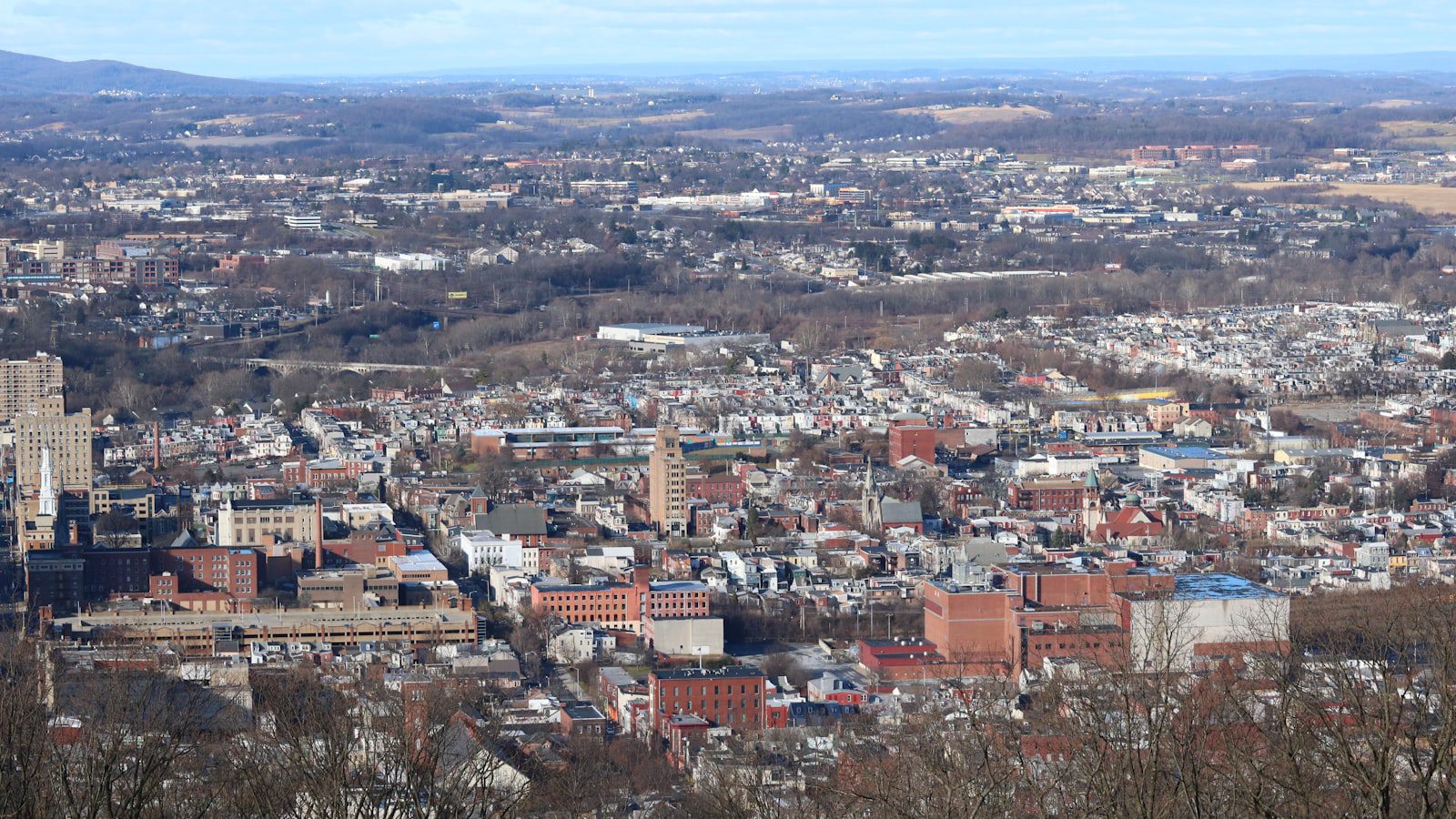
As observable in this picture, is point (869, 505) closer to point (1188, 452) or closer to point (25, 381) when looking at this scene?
point (1188, 452)

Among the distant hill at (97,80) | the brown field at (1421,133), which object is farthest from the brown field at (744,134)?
the distant hill at (97,80)

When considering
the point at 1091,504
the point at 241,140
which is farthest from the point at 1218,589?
the point at 241,140

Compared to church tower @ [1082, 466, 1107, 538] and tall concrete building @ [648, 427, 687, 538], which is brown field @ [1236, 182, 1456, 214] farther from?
tall concrete building @ [648, 427, 687, 538]

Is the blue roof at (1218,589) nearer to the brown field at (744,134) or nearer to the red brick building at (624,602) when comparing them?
the red brick building at (624,602)

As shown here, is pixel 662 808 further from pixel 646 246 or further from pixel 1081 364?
pixel 646 246

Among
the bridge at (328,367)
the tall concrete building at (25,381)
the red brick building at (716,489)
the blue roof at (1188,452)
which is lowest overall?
the bridge at (328,367)

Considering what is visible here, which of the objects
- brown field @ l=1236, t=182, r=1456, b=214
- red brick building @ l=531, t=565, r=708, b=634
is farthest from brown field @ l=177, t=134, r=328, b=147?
red brick building @ l=531, t=565, r=708, b=634
